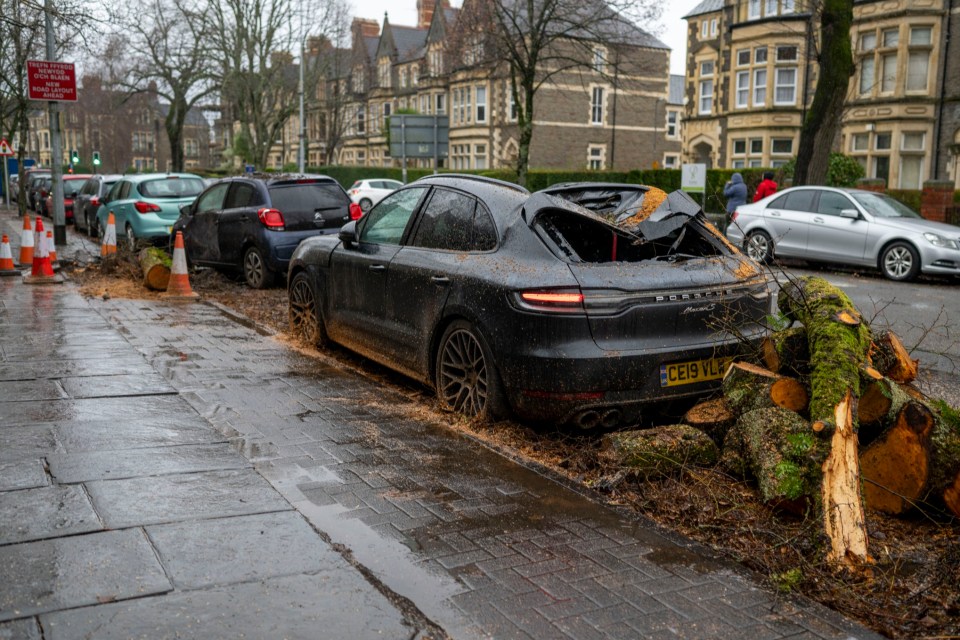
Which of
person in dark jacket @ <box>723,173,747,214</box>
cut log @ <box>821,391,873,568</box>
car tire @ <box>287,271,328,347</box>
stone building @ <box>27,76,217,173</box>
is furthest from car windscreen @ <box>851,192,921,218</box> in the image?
stone building @ <box>27,76,217,173</box>

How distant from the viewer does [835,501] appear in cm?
418

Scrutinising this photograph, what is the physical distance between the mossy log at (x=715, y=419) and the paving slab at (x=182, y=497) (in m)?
2.42

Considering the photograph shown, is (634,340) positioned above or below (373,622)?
above

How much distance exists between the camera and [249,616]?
3.49 metres

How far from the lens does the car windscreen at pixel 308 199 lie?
13766mm

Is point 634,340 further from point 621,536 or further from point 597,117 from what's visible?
point 597,117

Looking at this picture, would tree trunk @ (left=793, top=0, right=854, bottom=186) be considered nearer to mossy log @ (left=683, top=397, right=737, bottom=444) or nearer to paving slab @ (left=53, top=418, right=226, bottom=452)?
mossy log @ (left=683, top=397, right=737, bottom=444)

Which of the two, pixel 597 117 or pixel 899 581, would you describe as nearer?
pixel 899 581

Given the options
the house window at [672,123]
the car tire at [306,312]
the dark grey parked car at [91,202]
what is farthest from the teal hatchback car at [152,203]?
the house window at [672,123]

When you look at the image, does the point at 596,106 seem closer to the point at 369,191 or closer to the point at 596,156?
the point at 596,156

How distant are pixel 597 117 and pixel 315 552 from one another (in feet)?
204

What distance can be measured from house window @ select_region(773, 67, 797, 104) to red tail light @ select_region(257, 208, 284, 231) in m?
34.9

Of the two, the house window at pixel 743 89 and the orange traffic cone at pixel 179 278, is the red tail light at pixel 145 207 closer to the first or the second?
the orange traffic cone at pixel 179 278

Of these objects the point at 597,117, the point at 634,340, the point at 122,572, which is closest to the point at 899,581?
the point at 634,340
